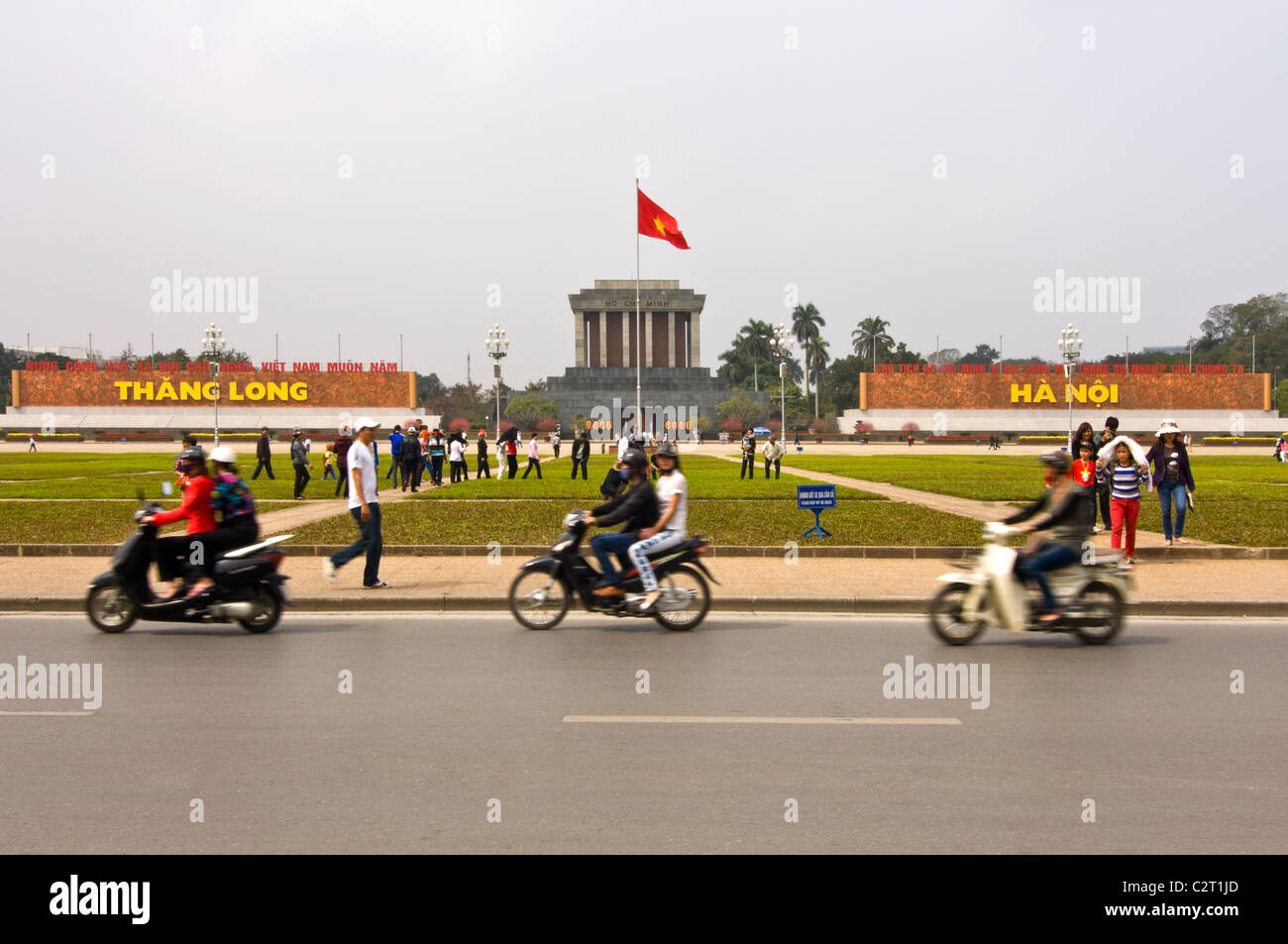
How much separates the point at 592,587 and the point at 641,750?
3913 mm

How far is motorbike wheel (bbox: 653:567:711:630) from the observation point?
9984 mm

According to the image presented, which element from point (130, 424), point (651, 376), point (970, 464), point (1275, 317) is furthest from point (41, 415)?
point (1275, 317)

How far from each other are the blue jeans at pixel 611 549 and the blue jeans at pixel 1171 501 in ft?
29.1

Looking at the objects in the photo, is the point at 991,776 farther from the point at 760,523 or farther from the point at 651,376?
the point at 651,376

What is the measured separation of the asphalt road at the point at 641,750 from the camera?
15.4 feet

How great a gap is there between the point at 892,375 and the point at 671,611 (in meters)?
86.2

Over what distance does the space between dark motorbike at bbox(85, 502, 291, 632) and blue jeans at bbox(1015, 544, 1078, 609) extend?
6.60m

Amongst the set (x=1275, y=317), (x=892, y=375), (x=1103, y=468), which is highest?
(x=1275, y=317)

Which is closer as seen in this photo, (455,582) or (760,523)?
(455,582)

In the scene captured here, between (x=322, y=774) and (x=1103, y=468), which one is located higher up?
(x=1103, y=468)

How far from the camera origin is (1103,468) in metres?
16.3

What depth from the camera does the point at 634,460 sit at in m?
9.63

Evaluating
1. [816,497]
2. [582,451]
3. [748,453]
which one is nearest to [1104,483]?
[816,497]

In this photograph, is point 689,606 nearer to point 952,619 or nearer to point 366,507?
point 952,619
